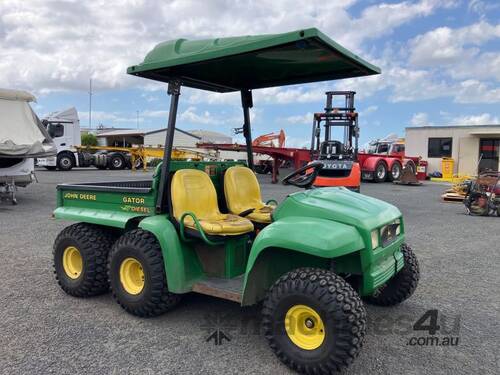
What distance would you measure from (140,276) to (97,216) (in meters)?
0.79

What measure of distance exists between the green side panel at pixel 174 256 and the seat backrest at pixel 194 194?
167 mm

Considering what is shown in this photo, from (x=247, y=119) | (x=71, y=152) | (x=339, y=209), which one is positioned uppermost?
(x=247, y=119)

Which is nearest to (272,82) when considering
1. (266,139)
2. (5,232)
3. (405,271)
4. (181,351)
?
(405,271)

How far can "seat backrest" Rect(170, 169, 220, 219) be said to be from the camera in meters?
3.91

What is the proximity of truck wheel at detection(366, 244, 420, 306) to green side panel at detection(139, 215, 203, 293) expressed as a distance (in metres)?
1.70

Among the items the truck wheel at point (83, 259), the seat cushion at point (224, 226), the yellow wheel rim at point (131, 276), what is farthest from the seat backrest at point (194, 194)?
the truck wheel at point (83, 259)

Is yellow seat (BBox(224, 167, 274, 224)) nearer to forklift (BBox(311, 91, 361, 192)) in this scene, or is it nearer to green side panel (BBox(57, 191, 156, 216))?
green side panel (BBox(57, 191, 156, 216))

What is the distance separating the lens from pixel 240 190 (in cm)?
452

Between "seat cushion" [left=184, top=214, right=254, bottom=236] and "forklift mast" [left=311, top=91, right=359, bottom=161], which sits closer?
"seat cushion" [left=184, top=214, right=254, bottom=236]

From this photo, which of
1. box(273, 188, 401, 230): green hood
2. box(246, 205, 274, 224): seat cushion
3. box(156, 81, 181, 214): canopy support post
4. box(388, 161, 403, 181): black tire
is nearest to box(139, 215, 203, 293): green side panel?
box(156, 81, 181, 214): canopy support post

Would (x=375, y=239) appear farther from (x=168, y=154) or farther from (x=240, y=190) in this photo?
(x=168, y=154)

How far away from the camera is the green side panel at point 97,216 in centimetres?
416

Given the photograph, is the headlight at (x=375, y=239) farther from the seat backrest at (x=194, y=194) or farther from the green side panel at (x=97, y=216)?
the green side panel at (x=97, y=216)

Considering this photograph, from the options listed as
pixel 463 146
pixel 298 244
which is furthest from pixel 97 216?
pixel 463 146
